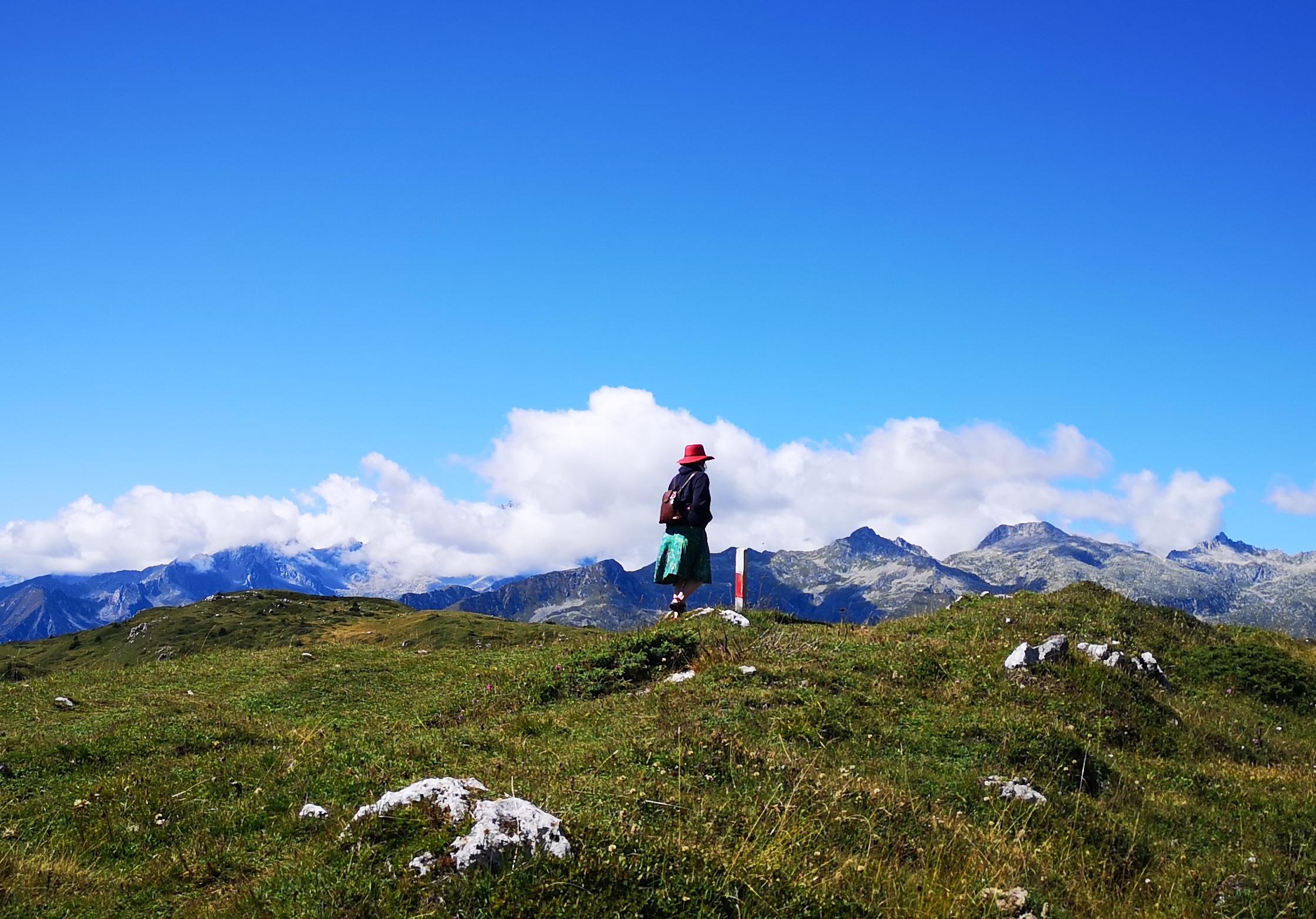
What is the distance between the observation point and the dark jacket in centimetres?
2638

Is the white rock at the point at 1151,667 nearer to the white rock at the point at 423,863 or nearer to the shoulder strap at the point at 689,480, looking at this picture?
the shoulder strap at the point at 689,480

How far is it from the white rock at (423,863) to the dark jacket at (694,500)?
18814 millimetres

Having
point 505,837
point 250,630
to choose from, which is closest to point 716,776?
point 505,837

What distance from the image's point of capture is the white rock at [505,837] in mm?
7688

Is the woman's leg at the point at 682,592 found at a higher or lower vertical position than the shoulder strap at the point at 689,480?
lower

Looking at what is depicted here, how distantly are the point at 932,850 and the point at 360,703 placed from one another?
47.3ft

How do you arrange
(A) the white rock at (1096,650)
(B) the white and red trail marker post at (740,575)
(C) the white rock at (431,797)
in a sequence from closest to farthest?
(C) the white rock at (431,797) → (A) the white rock at (1096,650) → (B) the white and red trail marker post at (740,575)

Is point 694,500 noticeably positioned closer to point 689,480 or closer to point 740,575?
point 689,480

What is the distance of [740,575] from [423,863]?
19.6 metres

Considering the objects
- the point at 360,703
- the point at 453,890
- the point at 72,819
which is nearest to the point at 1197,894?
the point at 453,890

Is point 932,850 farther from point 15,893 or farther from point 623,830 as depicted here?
point 15,893

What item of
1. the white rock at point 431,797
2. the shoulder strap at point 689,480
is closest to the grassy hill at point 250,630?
the shoulder strap at point 689,480

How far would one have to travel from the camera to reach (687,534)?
26703 mm

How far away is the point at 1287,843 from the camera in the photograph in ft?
39.1
